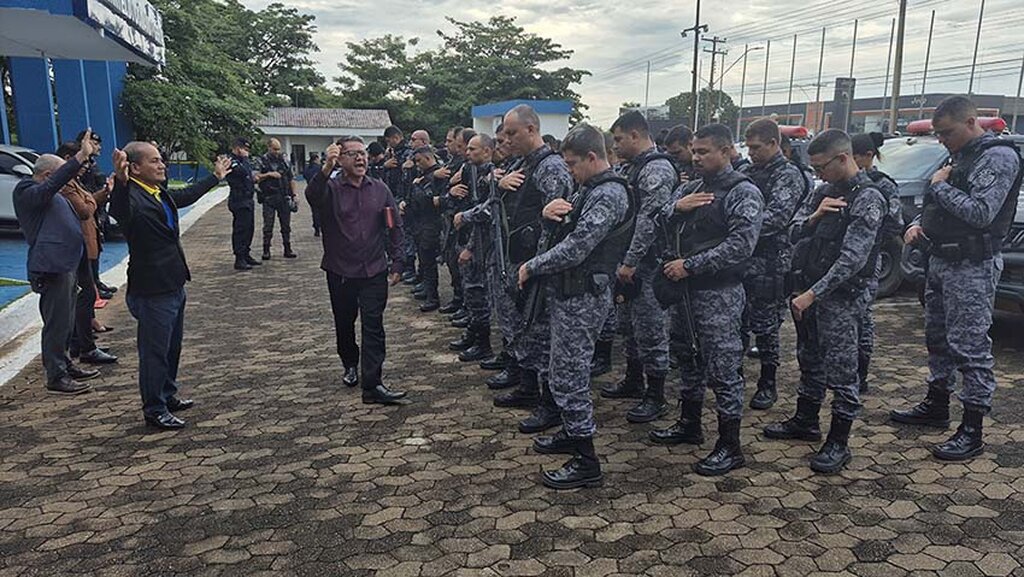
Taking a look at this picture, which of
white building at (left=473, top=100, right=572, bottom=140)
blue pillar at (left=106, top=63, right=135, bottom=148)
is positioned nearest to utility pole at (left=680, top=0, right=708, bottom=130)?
white building at (left=473, top=100, right=572, bottom=140)

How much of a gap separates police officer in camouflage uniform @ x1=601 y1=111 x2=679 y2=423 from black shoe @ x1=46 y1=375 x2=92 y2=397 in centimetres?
379

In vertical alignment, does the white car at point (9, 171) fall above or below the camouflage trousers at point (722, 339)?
above

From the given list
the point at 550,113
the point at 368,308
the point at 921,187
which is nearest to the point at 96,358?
the point at 368,308

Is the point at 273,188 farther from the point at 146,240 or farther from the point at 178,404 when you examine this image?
the point at 146,240

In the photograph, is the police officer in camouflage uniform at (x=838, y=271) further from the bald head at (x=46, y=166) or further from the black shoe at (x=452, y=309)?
the bald head at (x=46, y=166)

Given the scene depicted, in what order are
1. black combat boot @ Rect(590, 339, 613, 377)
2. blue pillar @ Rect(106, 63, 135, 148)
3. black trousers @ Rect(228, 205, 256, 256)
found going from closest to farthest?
black combat boot @ Rect(590, 339, 613, 377), black trousers @ Rect(228, 205, 256, 256), blue pillar @ Rect(106, 63, 135, 148)

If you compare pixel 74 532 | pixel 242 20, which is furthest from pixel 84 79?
pixel 242 20

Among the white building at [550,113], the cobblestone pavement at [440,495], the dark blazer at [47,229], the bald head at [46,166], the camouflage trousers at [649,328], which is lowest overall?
the cobblestone pavement at [440,495]

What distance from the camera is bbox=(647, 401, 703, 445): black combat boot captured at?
3.82 metres

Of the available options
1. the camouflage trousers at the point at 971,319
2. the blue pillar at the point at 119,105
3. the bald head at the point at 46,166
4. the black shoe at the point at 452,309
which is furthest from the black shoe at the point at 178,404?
the blue pillar at the point at 119,105

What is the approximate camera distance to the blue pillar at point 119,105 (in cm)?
1818

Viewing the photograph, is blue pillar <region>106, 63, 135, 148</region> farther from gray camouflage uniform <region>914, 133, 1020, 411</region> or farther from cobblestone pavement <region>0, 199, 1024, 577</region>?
gray camouflage uniform <region>914, 133, 1020, 411</region>

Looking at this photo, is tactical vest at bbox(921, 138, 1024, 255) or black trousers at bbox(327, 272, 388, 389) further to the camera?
black trousers at bbox(327, 272, 388, 389)

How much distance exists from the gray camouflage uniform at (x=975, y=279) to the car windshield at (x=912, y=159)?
13.5 ft
